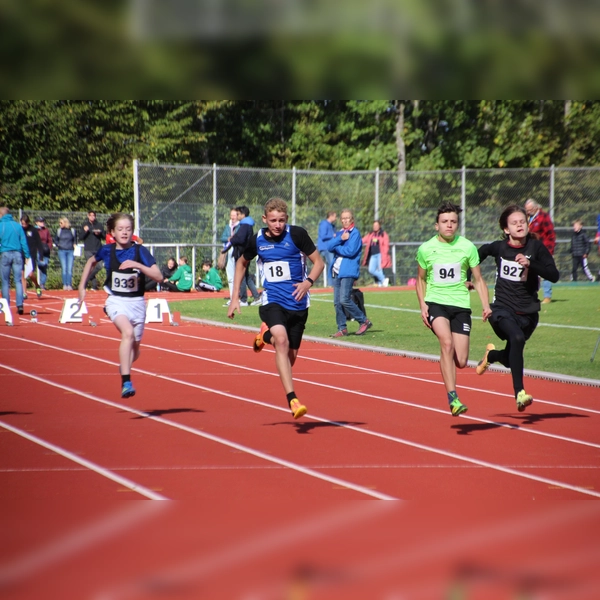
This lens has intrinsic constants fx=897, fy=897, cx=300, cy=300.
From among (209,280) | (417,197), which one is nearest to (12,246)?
(209,280)

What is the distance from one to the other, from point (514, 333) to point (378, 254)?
20858 mm

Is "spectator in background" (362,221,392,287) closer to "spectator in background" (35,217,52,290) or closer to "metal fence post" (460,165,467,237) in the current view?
"metal fence post" (460,165,467,237)

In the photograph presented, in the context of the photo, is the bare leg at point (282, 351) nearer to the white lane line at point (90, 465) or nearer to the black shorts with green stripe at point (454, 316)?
the black shorts with green stripe at point (454, 316)

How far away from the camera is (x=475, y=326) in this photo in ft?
58.6

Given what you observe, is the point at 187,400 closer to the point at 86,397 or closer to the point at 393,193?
the point at 86,397

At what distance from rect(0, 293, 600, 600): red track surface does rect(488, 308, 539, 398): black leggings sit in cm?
51

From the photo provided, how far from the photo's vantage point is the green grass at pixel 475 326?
43.5 ft

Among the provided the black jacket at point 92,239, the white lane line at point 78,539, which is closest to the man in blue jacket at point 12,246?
the black jacket at point 92,239

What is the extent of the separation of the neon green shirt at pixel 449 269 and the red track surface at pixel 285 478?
3.97ft

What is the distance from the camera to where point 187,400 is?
9.95 metres

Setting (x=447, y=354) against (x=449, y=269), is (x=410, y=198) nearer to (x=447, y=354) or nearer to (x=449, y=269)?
(x=449, y=269)

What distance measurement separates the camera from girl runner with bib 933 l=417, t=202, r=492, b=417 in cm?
842
